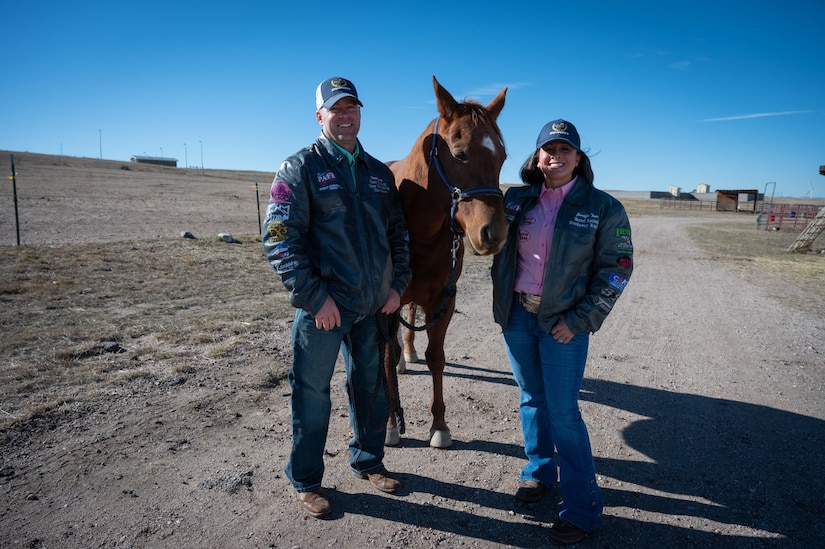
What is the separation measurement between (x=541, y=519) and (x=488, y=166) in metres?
2.34

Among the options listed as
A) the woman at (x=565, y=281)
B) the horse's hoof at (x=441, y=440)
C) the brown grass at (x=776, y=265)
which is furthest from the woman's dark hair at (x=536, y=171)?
the brown grass at (x=776, y=265)

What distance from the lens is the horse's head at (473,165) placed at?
2789 millimetres

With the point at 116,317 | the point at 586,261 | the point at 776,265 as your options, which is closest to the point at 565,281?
the point at 586,261

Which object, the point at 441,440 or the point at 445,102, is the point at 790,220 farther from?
the point at 445,102

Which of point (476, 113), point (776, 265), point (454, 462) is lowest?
point (454, 462)

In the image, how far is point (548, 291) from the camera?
273cm

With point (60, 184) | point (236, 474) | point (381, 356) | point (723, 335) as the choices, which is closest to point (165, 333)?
point (236, 474)

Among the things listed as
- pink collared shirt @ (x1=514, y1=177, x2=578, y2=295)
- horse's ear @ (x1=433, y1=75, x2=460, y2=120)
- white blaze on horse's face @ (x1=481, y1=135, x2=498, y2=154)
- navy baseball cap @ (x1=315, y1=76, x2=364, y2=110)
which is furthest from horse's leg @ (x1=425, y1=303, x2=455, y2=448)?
navy baseball cap @ (x1=315, y1=76, x2=364, y2=110)

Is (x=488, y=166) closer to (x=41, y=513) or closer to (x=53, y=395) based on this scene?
(x=41, y=513)

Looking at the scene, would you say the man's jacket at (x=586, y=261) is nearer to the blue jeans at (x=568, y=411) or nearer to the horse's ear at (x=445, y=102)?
the blue jeans at (x=568, y=411)

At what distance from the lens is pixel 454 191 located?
3018 millimetres

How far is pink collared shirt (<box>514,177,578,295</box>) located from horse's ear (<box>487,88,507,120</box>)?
0.81m

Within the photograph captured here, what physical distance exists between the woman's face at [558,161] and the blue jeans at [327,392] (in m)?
1.48

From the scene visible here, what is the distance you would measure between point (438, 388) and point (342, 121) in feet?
7.80
